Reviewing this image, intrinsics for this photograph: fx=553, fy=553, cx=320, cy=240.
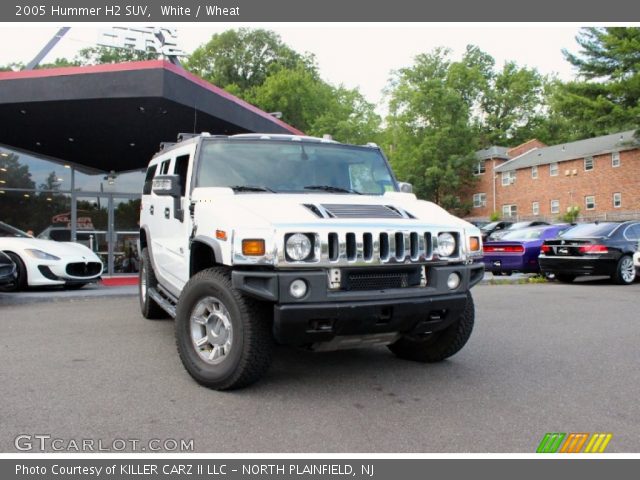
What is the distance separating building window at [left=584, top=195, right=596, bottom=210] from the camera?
1708 inches

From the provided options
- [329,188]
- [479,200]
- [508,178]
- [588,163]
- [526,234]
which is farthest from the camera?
[479,200]

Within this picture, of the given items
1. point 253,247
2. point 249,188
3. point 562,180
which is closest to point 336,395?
point 253,247

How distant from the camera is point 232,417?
11.8 ft

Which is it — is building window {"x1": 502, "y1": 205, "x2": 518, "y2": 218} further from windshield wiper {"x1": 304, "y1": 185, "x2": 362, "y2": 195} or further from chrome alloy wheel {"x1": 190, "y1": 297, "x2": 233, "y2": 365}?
chrome alloy wheel {"x1": 190, "y1": 297, "x2": 233, "y2": 365}

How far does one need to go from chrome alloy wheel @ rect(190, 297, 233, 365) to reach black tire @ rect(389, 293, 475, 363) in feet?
4.86

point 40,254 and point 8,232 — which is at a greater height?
point 8,232

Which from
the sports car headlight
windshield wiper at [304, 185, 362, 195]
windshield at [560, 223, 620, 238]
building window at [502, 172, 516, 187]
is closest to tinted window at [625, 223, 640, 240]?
windshield at [560, 223, 620, 238]

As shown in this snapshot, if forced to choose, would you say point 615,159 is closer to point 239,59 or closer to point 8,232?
point 239,59

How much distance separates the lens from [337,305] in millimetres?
3717

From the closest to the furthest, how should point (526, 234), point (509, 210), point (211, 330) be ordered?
point (211, 330), point (526, 234), point (509, 210)

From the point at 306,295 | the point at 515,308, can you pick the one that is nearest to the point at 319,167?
the point at 306,295

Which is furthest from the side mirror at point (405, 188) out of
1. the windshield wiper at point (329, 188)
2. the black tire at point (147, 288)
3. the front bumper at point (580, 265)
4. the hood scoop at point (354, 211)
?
the front bumper at point (580, 265)

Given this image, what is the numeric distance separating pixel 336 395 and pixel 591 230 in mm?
11013

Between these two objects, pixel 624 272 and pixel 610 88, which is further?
pixel 610 88
